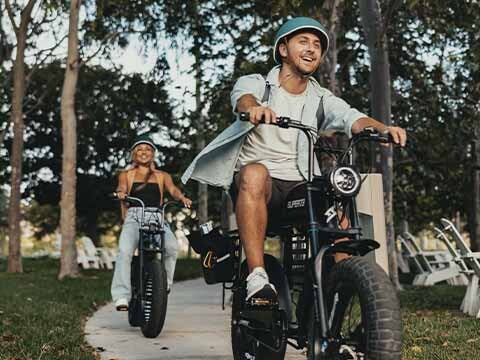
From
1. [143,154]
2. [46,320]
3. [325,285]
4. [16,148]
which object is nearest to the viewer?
[325,285]

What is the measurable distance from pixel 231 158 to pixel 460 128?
628 inches

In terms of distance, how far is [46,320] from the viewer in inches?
326

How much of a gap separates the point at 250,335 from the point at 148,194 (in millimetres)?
3647

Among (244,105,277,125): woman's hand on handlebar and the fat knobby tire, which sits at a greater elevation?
(244,105,277,125): woman's hand on handlebar

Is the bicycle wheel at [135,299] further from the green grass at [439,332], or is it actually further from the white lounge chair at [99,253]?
the white lounge chair at [99,253]

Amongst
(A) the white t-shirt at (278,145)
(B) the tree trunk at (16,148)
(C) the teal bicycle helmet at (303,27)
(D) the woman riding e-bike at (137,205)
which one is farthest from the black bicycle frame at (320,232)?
(B) the tree trunk at (16,148)

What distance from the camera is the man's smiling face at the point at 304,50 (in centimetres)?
450

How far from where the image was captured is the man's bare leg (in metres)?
4.28

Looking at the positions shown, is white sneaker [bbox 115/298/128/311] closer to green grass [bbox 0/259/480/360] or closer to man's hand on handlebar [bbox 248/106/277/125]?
green grass [bbox 0/259/480/360]

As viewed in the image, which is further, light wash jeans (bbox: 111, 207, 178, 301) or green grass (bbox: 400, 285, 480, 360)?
light wash jeans (bbox: 111, 207, 178, 301)

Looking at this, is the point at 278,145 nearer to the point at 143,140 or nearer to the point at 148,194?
the point at 148,194

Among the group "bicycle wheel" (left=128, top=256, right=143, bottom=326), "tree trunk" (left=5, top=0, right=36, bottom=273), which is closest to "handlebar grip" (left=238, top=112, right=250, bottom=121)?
"bicycle wheel" (left=128, top=256, right=143, bottom=326)

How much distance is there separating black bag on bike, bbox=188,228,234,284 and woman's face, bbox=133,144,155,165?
3168mm

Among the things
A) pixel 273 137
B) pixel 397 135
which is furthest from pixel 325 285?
pixel 273 137
